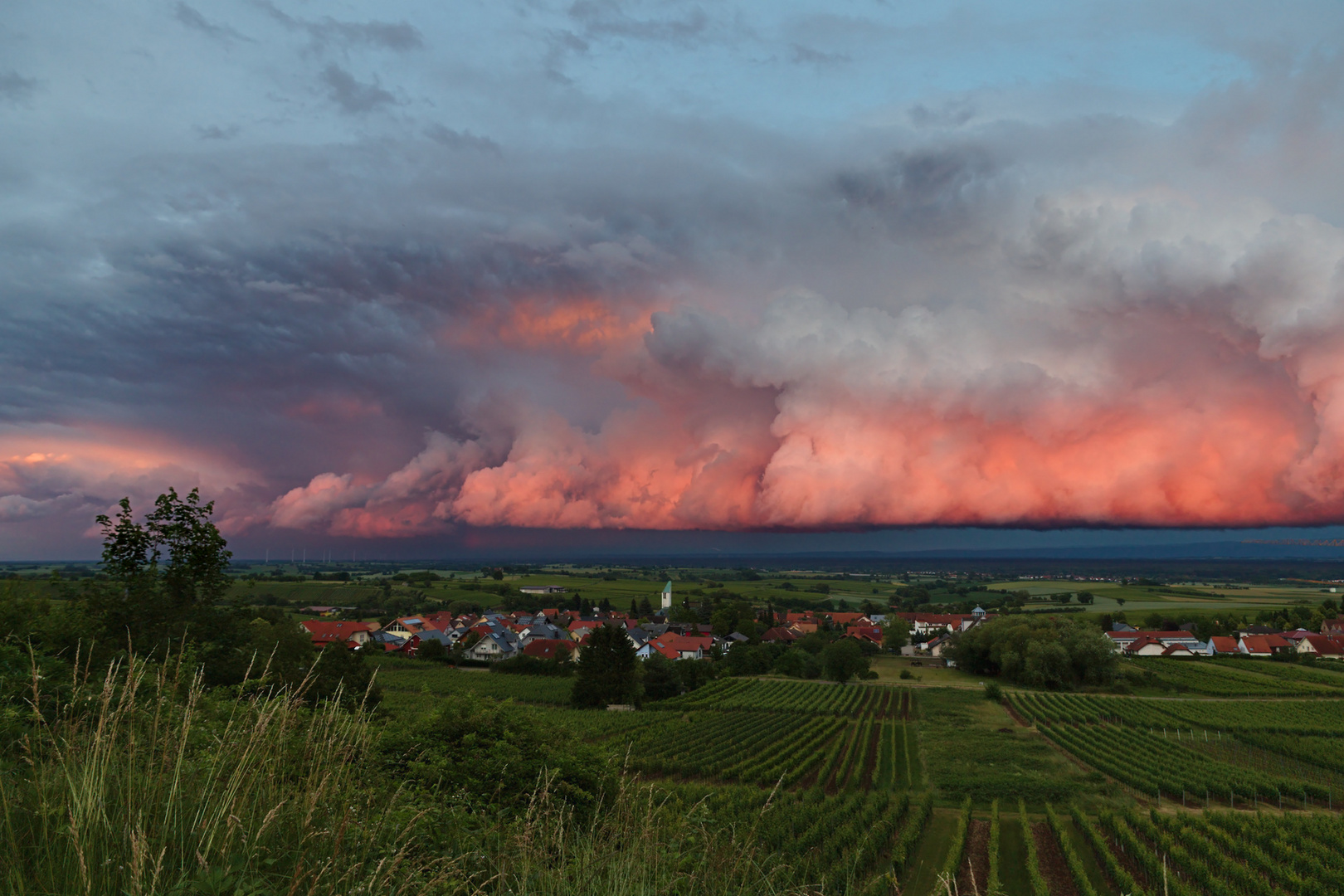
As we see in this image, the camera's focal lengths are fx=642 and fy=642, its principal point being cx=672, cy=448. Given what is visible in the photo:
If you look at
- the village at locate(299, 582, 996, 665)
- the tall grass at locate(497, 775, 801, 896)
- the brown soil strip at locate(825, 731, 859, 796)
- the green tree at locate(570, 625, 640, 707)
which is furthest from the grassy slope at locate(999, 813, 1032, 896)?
the village at locate(299, 582, 996, 665)

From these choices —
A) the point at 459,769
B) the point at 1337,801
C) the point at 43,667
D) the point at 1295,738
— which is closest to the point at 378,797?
the point at 43,667

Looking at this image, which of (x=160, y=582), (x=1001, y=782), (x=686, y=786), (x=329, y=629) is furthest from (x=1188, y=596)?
(x=160, y=582)

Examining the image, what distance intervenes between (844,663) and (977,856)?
48.2 m

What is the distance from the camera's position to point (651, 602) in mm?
137125

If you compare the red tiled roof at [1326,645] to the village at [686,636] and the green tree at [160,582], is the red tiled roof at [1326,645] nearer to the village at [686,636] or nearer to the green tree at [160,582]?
the village at [686,636]

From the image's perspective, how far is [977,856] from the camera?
888 inches

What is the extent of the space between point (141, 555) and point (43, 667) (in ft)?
36.8

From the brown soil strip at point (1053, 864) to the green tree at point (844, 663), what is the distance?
1746 inches

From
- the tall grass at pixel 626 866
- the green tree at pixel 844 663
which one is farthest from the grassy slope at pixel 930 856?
the green tree at pixel 844 663

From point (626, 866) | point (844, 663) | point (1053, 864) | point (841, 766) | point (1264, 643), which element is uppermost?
point (626, 866)

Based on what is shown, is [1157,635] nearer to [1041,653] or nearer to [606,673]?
[1041,653]

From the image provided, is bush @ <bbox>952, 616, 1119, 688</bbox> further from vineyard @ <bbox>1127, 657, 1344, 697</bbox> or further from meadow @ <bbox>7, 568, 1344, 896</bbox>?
vineyard @ <bbox>1127, 657, 1344, 697</bbox>

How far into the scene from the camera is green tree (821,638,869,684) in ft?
227

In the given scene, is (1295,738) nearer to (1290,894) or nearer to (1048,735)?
(1048,735)
